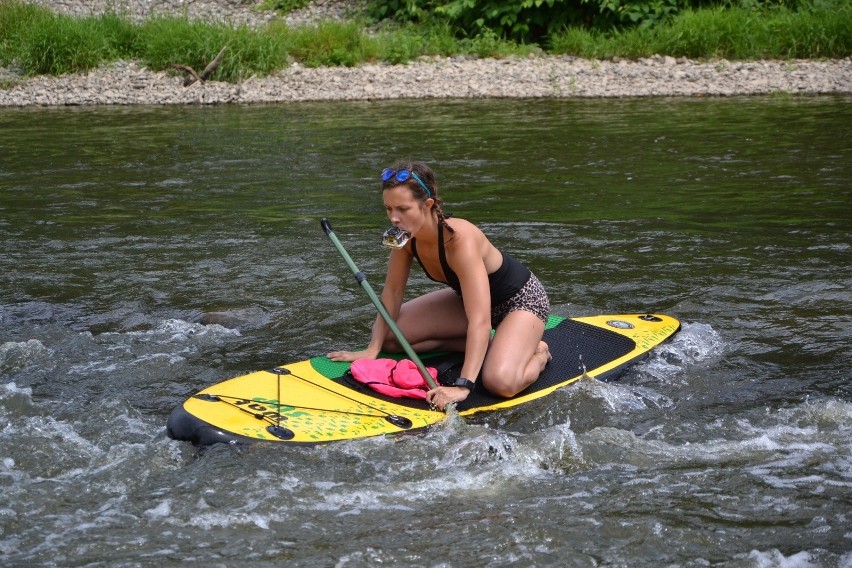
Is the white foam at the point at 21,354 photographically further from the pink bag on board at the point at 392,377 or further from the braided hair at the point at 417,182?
the braided hair at the point at 417,182

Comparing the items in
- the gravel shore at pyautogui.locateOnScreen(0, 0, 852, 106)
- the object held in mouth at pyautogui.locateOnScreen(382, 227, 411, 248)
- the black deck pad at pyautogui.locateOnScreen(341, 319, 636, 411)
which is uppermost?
the object held in mouth at pyautogui.locateOnScreen(382, 227, 411, 248)

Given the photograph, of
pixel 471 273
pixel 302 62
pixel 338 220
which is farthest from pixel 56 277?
pixel 302 62

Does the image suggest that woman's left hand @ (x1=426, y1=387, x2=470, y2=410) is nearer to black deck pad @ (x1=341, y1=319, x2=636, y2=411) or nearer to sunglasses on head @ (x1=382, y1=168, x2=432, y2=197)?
black deck pad @ (x1=341, y1=319, x2=636, y2=411)

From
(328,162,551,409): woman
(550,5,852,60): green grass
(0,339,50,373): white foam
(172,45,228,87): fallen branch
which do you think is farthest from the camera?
(172,45,228,87): fallen branch

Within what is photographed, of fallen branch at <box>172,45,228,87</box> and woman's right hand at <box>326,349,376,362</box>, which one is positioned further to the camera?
fallen branch at <box>172,45,228,87</box>

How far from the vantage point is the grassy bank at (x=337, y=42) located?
16812 mm

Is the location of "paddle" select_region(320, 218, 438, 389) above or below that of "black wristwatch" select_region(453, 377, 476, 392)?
above

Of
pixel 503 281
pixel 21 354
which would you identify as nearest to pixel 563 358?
pixel 503 281

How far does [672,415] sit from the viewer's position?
5.14 m

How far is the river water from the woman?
0.75 ft

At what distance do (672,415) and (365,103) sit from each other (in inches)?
454

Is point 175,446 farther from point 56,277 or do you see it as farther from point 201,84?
point 201,84

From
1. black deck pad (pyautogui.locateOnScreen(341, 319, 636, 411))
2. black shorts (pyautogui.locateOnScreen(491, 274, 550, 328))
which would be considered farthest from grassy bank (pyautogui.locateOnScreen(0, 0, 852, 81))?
black shorts (pyautogui.locateOnScreen(491, 274, 550, 328))

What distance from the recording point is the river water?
398cm
